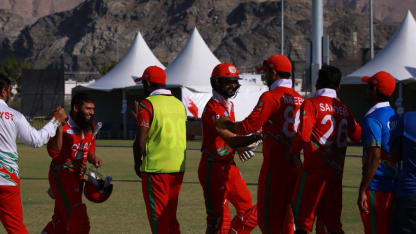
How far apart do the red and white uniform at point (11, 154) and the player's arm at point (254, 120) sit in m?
1.70

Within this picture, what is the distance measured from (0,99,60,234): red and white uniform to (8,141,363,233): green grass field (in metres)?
2.87

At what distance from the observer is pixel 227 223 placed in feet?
25.4

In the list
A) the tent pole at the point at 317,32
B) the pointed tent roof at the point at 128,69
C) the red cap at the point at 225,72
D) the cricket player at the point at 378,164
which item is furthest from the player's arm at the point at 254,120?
the pointed tent roof at the point at 128,69

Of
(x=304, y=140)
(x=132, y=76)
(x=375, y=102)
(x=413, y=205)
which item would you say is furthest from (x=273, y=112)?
(x=132, y=76)

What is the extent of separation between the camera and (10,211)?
6.99 m

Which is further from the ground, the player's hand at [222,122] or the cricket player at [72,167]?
the player's hand at [222,122]

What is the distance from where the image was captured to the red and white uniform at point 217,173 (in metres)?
7.66

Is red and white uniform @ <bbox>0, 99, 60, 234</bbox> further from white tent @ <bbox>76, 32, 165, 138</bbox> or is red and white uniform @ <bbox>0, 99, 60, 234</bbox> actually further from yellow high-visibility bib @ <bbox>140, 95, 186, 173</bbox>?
white tent @ <bbox>76, 32, 165, 138</bbox>

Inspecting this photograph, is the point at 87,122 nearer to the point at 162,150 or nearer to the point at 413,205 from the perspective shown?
the point at 162,150

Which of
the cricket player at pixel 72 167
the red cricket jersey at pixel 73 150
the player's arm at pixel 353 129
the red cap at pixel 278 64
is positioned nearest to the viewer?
the player's arm at pixel 353 129

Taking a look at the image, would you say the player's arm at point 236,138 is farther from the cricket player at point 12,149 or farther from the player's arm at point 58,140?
the player's arm at point 58,140

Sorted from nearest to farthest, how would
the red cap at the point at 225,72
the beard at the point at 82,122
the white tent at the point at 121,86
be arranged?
the red cap at the point at 225,72
the beard at the point at 82,122
the white tent at the point at 121,86

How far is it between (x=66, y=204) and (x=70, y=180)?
0.28m

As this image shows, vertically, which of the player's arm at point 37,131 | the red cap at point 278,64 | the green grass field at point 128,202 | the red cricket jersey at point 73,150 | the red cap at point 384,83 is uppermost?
the red cap at point 278,64
